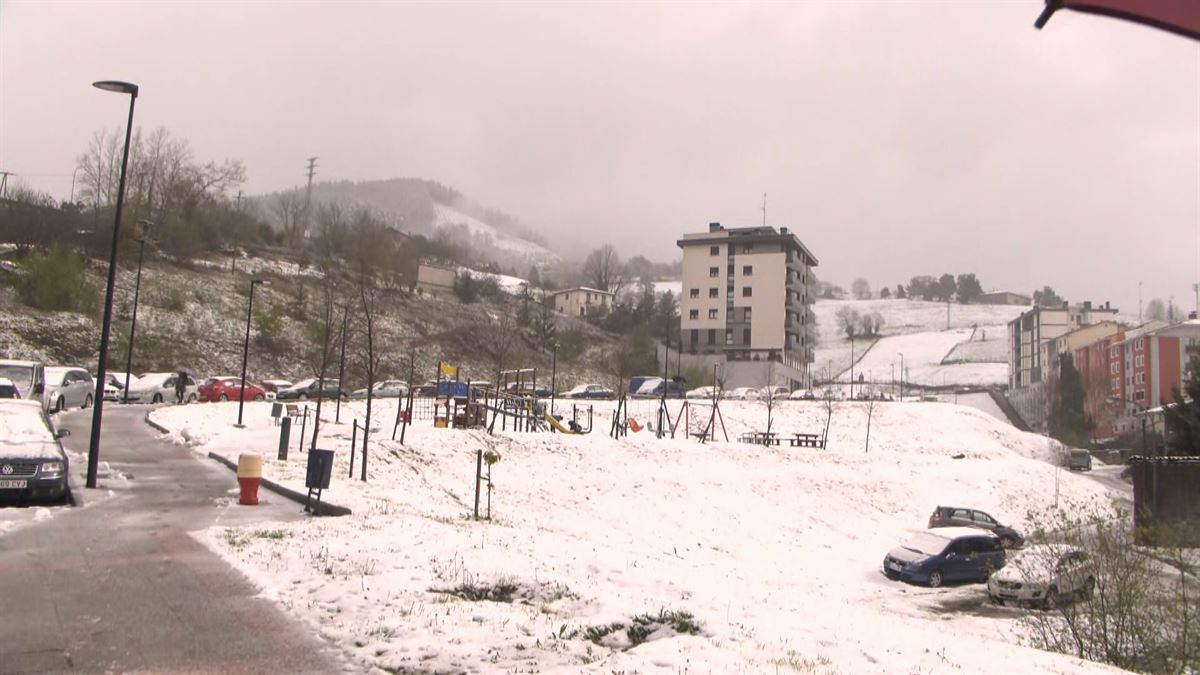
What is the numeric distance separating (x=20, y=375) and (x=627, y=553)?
78.3 ft

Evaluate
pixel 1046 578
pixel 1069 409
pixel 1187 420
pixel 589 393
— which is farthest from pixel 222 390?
pixel 1069 409

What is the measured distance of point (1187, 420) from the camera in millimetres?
36250

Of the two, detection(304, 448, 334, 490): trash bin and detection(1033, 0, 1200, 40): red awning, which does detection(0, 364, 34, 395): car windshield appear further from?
detection(1033, 0, 1200, 40): red awning

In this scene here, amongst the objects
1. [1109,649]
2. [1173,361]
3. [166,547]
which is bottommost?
[1109,649]

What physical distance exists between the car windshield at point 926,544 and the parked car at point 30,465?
20.2 metres

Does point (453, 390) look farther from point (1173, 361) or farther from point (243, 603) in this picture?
point (1173, 361)

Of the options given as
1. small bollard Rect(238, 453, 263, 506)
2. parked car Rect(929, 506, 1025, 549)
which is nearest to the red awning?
small bollard Rect(238, 453, 263, 506)

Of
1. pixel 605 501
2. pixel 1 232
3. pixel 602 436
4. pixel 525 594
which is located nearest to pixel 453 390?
pixel 602 436

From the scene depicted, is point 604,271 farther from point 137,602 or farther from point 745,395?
point 137,602

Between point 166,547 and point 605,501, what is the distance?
59.4 ft

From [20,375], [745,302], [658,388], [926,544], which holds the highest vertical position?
[745,302]

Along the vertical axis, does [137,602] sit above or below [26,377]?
below

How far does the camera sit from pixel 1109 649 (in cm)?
1335

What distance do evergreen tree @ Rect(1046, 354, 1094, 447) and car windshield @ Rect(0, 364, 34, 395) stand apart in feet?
278
